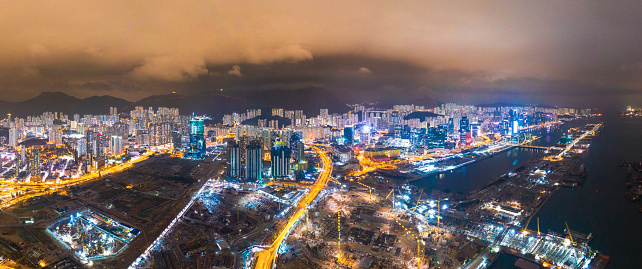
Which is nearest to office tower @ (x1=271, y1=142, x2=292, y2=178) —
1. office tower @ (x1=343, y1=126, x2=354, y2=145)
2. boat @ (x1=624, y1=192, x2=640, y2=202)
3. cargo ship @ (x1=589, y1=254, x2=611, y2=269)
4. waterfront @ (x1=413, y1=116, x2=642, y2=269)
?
waterfront @ (x1=413, y1=116, x2=642, y2=269)

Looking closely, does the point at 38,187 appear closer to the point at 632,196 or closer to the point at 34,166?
the point at 34,166

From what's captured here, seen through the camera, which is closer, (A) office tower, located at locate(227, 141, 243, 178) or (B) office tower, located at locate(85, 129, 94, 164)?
(A) office tower, located at locate(227, 141, 243, 178)

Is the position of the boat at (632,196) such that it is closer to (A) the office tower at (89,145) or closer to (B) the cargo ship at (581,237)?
(B) the cargo ship at (581,237)

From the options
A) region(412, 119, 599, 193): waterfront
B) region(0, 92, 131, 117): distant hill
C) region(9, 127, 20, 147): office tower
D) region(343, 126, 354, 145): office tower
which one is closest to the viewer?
region(412, 119, 599, 193): waterfront

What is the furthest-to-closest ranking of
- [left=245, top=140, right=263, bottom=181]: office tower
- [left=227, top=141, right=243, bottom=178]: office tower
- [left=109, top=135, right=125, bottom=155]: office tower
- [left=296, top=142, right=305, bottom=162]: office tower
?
[left=109, top=135, right=125, bottom=155]: office tower, [left=296, top=142, right=305, bottom=162]: office tower, [left=227, top=141, right=243, bottom=178]: office tower, [left=245, top=140, right=263, bottom=181]: office tower

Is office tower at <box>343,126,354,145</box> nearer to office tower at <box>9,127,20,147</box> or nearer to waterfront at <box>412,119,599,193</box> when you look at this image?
waterfront at <box>412,119,599,193</box>

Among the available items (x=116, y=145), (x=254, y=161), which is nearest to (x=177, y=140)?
(x=116, y=145)

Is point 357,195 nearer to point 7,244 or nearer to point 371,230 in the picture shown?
point 371,230
